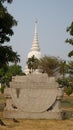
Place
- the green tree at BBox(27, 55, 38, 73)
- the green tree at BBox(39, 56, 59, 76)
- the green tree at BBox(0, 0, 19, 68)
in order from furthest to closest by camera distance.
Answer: the green tree at BBox(39, 56, 59, 76), the green tree at BBox(27, 55, 38, 73), the green tree at BBox(0, 0, 19, 68)

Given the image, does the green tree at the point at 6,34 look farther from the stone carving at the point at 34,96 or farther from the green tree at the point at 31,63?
Answer: the green tree at the point at 31,63

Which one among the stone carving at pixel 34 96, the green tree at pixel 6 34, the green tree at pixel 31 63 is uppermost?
the green tree at pixel 31 63

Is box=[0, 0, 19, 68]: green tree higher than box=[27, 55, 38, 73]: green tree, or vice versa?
box=[27, 55, 38, 73]: green tree

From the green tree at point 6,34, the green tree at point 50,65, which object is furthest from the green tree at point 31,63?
the green tree at point 6,34

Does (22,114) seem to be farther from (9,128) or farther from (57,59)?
(57,59)

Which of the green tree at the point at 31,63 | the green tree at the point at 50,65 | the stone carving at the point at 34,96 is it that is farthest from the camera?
the green tree at the point at 50,65

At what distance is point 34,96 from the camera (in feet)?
69.8

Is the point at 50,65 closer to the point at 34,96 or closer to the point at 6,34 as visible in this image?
the point at 34,96

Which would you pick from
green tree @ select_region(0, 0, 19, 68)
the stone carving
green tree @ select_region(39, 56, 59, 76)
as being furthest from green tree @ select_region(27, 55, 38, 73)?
green tree @ select_region(0, 0, 19, 68)

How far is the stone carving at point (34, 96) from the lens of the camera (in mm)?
21172

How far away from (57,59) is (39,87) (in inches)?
2294

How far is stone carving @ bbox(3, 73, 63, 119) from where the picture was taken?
21.2m

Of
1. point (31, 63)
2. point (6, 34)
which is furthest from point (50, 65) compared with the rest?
point (6, 34)

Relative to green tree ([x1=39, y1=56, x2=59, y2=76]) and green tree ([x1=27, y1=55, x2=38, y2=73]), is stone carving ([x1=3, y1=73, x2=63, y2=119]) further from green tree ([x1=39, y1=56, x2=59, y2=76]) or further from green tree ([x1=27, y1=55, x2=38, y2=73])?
green tree ([x1=39, y1=56, x2=59, y2=76])
